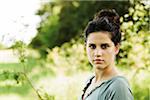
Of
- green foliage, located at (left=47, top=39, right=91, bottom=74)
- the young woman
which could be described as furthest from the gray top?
green foliage, located at (left=47, top=39, right=91, bottom=74)

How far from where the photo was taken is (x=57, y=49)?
6438mm

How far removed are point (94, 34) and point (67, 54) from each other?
4.97 m

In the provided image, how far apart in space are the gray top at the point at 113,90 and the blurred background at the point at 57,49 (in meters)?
0.57

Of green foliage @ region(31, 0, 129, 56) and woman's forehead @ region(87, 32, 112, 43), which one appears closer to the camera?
woman's forehead @ region(87, 32, 112, 43)

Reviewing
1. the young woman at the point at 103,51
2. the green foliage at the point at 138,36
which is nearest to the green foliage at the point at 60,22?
the green foliage at the point at 138,36

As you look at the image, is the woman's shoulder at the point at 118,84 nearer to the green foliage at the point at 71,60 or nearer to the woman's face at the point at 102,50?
the woman's face at the point at 102,50

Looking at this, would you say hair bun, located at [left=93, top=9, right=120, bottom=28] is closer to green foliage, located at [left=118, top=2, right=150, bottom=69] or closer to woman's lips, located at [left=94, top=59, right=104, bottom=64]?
woman's lips, located at [left=94, top=59, right=104, bottom=64]

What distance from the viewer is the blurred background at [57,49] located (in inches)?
138

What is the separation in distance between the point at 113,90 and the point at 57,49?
13.9 feet

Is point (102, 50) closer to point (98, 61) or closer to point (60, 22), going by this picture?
point (98, 61)

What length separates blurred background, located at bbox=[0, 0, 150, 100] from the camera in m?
3.51

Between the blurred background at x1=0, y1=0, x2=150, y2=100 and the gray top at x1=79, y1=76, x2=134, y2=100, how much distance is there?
57 centimetres

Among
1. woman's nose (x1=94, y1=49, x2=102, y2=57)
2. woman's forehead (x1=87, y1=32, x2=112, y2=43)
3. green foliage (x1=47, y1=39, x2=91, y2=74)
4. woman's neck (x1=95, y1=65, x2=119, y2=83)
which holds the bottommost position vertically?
green foliage (x1=47, y1=39, x2=91, y2=74)

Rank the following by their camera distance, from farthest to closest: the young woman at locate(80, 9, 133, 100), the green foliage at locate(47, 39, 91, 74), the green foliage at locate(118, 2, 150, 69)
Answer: the green foliage at locate(47, 39, 91, 74), the green foliage at locate(118, 2, 150, 69), the young woman at locate(80, 9, 133, 100)
